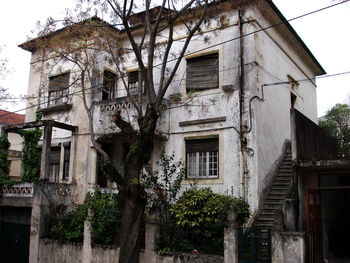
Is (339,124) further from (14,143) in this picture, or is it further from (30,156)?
(14,143)

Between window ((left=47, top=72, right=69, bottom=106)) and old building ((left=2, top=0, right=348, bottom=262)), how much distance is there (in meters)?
0.47

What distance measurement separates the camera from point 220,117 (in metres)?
13.5

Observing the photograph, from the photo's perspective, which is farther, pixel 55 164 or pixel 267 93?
pixel 55 164

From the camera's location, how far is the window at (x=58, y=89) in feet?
57.2

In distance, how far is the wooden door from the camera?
31.4 feet

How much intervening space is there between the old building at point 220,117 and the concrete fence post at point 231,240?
2.89 meters

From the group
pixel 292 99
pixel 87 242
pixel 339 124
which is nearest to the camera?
pixel 87 242

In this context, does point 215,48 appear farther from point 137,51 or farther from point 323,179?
point 323,179

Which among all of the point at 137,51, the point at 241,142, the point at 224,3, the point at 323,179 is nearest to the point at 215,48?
the point at 224,3

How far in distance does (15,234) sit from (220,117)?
983cm

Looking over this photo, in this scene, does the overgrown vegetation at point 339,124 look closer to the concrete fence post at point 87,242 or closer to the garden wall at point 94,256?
the garden wall at point 94,256

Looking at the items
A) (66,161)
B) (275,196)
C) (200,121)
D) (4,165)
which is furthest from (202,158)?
(4,165)

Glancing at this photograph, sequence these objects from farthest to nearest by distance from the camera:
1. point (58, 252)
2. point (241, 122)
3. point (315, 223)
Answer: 1. point (241, 122)
2. point (58, 252)
3. point (315, 223)

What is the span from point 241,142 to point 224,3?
219 inches
